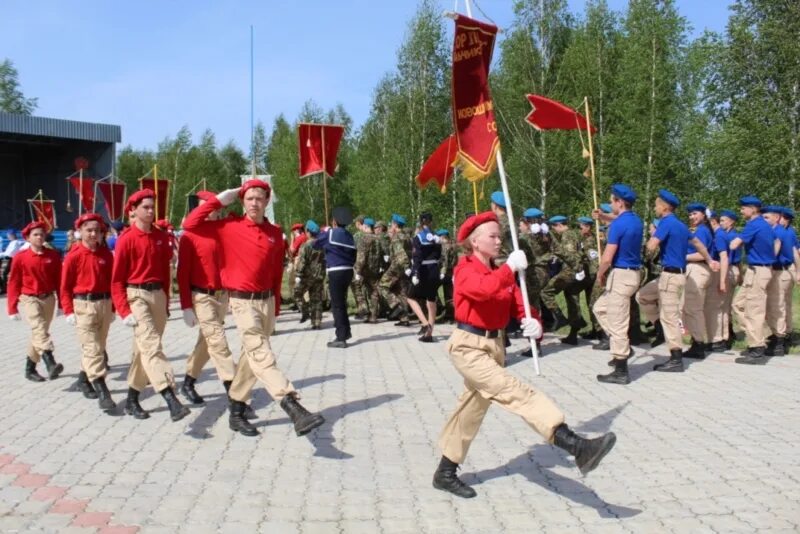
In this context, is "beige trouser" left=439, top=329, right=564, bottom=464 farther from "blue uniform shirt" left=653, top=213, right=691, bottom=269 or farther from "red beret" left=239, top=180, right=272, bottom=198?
"blue uniform shirt" left=653, top=213, right=691, bottom=269

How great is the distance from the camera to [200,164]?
5744 centimetres

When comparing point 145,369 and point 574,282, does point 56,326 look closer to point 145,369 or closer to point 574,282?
point 145,369

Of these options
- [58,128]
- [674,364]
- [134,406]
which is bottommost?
[134,406]

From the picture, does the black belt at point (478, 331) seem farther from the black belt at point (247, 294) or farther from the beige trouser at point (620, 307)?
the beige trouser at point (620, 307)

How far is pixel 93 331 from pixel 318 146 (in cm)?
685

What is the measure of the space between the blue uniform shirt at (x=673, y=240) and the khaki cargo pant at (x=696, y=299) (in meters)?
0.83

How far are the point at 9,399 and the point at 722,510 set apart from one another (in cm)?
674

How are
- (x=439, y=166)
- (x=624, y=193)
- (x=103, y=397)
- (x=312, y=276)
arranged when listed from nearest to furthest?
(x=103, y=397)
(x=624, y=193)
(x=312, y=276)
(x=439, y=166)

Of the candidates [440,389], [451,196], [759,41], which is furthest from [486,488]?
[451,196]

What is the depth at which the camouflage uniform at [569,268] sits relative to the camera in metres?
10.7

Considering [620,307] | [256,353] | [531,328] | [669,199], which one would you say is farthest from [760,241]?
[256,353]

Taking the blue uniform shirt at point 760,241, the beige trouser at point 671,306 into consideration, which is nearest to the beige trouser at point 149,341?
the beige trouser at point 671,306

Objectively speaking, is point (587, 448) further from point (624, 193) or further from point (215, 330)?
point (624, 193)

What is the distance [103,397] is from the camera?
23.3 ft
